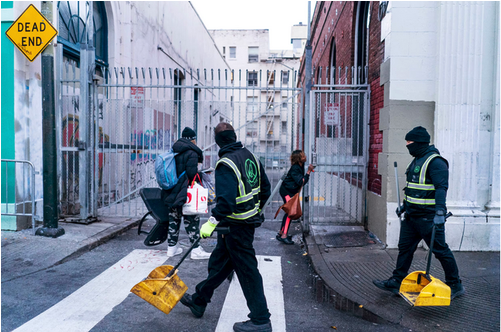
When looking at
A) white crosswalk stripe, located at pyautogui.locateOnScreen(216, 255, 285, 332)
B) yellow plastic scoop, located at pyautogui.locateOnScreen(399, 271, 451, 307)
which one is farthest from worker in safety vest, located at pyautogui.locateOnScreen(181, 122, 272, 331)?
yellow plastic scoop, located at pyautogui.locateOnScreen(399, 271, 451, 307)

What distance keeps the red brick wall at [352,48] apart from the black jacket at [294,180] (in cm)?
139

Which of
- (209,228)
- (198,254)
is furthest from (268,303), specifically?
(198,254)

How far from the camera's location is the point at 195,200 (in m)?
5.66

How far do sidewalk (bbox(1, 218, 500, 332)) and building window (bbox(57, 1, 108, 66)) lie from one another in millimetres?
3924

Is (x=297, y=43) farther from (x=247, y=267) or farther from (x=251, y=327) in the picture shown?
(x=251, y=327)

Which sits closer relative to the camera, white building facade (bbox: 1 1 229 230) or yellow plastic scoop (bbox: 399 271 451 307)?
yellow plastic scoop (bbox: 399 271 451 307)

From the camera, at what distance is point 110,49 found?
34.8ft

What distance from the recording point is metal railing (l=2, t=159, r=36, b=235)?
21.9 feet

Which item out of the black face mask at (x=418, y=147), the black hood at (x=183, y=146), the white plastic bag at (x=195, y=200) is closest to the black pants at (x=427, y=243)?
the black face mask at (x=418, y=147)

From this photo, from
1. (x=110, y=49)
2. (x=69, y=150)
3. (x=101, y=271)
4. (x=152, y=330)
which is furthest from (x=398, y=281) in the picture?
(x=110, y=49)

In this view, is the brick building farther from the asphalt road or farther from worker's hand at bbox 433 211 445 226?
the asphalt road

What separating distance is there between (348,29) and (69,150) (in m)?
8.00

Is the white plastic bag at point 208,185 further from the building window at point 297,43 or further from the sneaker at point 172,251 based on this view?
the building window at point 297,43

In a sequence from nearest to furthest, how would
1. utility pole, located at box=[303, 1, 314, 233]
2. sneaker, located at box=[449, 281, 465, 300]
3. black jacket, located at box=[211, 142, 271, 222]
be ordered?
black jacket, located at box=[211, 142, 271, 222] → sneaker, located at box=[449, 281, 465, 300] → utility pole, located at box=[303, 1, 314, 233]
